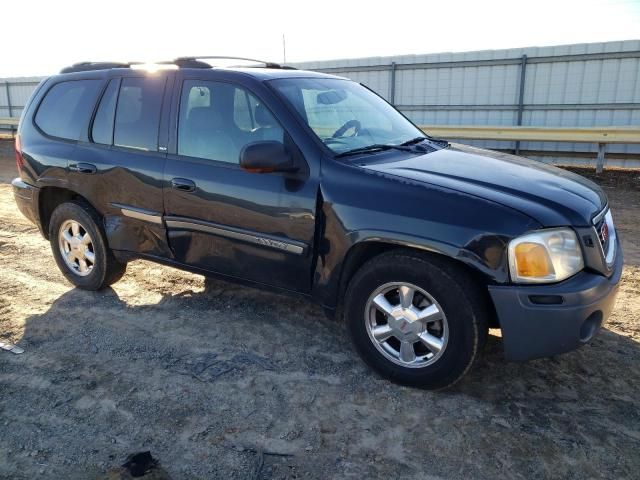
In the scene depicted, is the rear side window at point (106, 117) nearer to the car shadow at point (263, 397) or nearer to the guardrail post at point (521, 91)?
the car shadow at point (263, 397)

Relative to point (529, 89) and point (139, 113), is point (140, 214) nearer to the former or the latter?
point (139, 113)

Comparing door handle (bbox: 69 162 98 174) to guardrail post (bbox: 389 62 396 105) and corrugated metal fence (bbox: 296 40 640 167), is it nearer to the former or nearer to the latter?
corrugated metal fence (bbox: 296 40 640 167)

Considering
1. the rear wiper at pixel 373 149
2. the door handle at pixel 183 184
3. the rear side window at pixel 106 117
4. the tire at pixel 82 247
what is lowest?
the tire at pixel 82 247

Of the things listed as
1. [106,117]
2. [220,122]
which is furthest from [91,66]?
[220,122]

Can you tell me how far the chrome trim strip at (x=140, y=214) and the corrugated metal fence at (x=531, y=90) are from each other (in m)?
9.84

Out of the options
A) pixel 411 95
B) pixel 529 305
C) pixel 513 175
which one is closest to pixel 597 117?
pixel 411 95

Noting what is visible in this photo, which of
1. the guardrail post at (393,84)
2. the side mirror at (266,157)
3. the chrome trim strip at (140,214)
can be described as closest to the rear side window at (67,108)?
the chrome trim strip at (140,214)

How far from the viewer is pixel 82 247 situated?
Result: 4.65m

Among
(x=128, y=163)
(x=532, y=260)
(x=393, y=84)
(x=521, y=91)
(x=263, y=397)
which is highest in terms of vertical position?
(x=393, y=84)

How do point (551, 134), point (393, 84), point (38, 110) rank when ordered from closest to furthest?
point (38, 110)
point (551, 134)
point (393, 84)

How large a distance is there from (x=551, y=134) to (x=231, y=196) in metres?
8.89

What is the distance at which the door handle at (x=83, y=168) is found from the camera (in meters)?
4.29

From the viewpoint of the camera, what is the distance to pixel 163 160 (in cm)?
388

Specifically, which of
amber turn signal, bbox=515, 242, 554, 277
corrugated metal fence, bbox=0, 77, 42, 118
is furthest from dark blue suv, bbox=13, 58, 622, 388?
corrugated metal fence, bbox=0, 77, 42, 118
